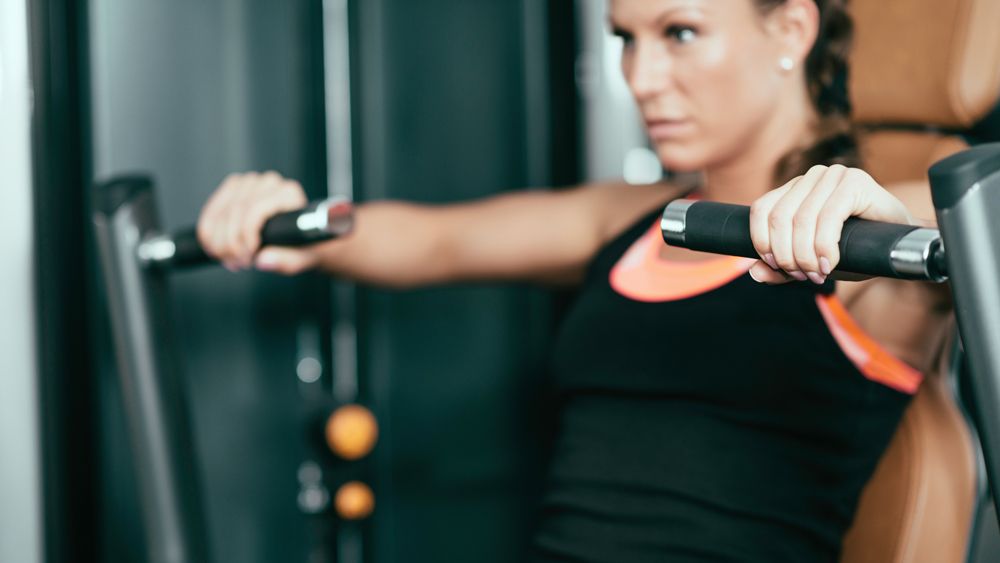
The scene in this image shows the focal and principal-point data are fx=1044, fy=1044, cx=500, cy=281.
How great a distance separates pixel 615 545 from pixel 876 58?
1.69 ft

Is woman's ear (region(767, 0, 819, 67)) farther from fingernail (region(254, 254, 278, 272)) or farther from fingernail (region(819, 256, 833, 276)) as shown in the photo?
fingernail (region(254, 254, 278, 272))

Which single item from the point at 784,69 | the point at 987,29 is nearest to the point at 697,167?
the point at 784,69

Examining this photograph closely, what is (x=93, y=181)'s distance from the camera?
106 centimetres

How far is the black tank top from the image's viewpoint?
93 centimetres

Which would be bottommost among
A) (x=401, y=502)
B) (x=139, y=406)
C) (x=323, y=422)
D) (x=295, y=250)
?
(x=401, y=502)

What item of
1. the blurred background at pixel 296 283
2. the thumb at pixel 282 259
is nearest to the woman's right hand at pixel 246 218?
the thumb at pixel 282 259

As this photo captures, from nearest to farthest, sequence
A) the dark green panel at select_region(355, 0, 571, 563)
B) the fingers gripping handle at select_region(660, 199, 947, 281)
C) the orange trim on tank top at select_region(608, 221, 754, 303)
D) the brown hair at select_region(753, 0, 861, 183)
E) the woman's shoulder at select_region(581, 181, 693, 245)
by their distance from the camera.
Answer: the fingers gripping handle at select_region(660, 199, 947, 281) → the brown hair at select_region(753, 0, 861, 183) → the orange trim on tank top at select_region(608, 221, 754, 303) → the woman's shoulder at select_region(581, 181, 693, 245) → the dark green panel at select_region(355, 0, 571, 563)

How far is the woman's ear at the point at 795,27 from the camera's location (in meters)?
0.85

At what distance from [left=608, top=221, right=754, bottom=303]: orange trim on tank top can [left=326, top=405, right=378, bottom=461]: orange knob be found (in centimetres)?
38

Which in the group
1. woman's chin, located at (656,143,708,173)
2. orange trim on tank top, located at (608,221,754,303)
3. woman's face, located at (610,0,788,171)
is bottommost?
orange trim on tank top, located at (608,221,754,303)

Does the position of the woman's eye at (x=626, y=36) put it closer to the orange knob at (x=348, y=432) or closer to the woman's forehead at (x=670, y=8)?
the woman's forehead at (x=670, y=8)

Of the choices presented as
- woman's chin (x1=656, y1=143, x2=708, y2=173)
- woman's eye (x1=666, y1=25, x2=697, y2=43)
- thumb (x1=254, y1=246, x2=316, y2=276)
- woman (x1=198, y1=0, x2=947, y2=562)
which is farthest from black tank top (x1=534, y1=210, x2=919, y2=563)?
thumb (x1=254, y1=246, x2=316, y2=276)

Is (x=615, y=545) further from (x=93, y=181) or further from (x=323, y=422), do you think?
(x=93, y=181)

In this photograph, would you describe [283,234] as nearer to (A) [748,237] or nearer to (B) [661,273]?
(B) [661,273]
